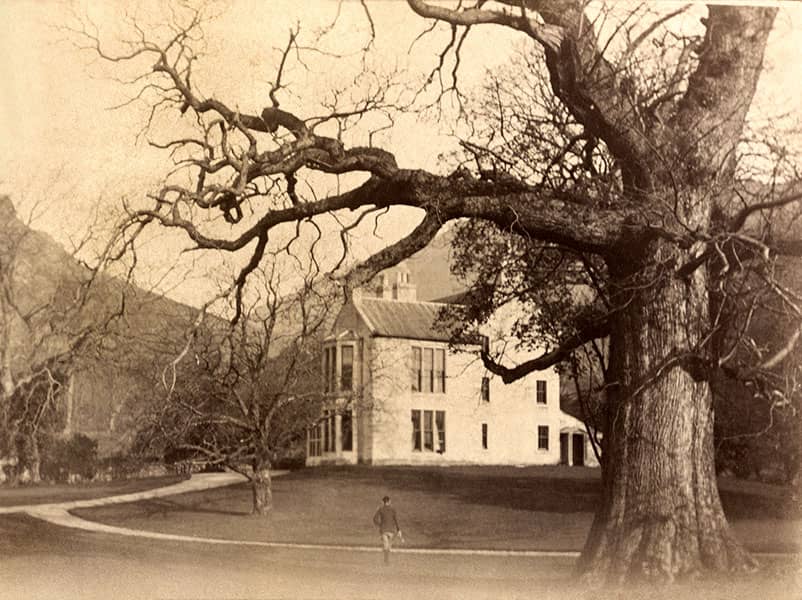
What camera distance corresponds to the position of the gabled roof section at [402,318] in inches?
322

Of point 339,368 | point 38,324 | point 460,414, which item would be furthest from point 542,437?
point 38,324

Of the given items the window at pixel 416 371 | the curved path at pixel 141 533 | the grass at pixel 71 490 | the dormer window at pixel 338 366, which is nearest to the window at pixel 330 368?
the dormer window at pixel 338 366

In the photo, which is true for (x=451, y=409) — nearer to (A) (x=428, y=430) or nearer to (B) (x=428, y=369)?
(A) (x=428, y=430)

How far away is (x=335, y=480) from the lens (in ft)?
27.6

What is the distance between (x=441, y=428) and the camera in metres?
8.17

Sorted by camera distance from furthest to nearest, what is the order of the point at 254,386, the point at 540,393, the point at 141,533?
the point at 540,393 → the point at 254,386 → the point at 141,533

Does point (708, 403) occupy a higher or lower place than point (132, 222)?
lower

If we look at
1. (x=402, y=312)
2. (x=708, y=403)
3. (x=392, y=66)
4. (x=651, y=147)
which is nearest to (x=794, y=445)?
(x=708, y=403)

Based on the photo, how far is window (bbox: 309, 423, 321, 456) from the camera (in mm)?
8562

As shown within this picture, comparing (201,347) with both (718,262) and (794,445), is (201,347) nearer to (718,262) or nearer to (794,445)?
(718,262)

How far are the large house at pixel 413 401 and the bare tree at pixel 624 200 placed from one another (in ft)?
2.09

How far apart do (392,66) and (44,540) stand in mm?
4223

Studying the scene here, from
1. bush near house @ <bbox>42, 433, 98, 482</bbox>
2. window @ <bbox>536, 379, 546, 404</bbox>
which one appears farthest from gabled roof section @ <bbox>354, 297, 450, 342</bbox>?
bush near house @ <bbox>42, 433, 98, 482</bbox>

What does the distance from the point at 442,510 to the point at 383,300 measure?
1.65 m
